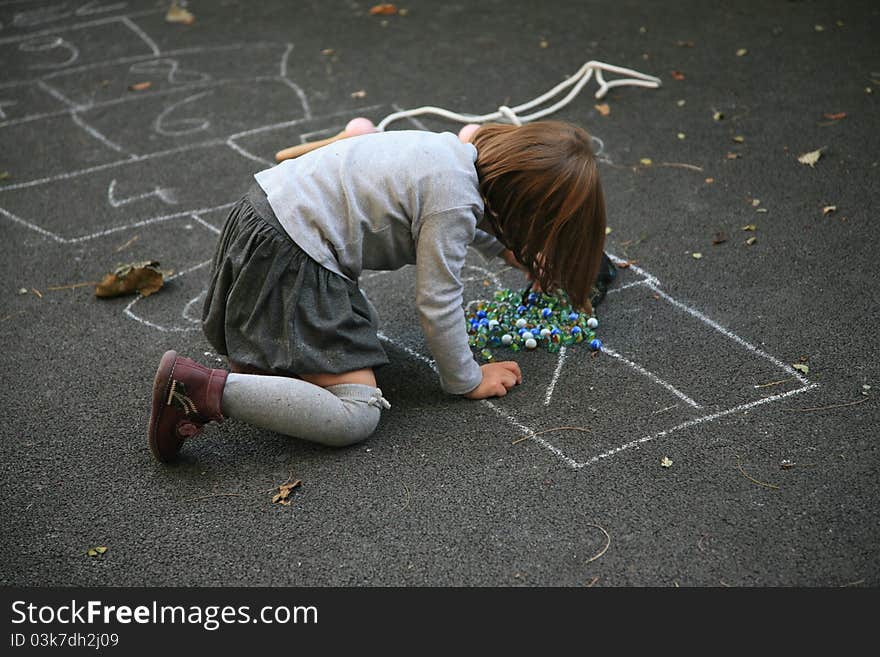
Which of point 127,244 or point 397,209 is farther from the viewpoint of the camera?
point 127,244

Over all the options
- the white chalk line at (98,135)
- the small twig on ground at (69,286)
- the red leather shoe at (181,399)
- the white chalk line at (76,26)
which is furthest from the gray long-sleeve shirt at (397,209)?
the white chalk line at (76,26)

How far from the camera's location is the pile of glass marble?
2.47 m

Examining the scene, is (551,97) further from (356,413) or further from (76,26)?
(76,26)

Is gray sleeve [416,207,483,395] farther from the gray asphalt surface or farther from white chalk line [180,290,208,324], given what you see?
white chalk line [180,290,208,324]

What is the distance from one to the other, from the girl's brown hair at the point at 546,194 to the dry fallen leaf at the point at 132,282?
46.1 inches

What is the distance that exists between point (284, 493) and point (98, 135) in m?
2.39

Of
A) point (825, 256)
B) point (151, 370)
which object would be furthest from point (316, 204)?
point (825, 256)

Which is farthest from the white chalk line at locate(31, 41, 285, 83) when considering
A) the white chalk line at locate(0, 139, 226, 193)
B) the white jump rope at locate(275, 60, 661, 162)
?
the white jump rope at locate(275, 60, 661, 162)

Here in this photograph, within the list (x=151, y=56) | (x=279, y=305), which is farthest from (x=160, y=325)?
(x=151, y=56)

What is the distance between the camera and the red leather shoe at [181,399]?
6.55ft

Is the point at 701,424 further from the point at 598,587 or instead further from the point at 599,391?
the point at 598,587

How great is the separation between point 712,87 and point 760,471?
2382mm

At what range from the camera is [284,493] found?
6.65ft

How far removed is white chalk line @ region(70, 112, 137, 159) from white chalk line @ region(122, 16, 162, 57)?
724 mm
